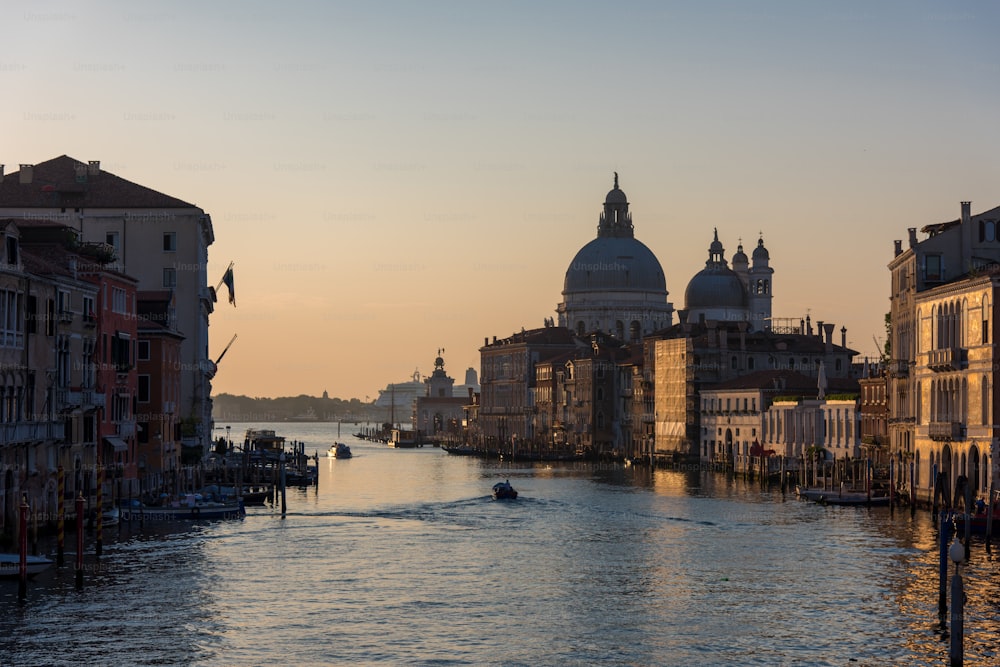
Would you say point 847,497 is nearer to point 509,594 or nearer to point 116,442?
point 116,442

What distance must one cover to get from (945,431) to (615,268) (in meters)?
121

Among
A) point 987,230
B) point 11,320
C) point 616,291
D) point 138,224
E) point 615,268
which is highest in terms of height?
point 615,268

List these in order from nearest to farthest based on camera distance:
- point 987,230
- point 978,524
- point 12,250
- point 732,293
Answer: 1. point 12,250
2. point 978,524
3. point 987,230
4. point 732,293

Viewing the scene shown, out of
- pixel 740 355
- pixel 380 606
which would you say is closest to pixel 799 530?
pixel 380 606

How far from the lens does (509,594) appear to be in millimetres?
40031

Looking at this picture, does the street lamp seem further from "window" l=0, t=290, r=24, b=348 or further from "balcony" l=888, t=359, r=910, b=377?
"balcony" l=888, t=359, r=910, b=377

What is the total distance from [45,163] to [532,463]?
61657 millimetres

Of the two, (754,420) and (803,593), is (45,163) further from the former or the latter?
(803,593)

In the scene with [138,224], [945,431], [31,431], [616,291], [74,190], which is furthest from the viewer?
[616,291]

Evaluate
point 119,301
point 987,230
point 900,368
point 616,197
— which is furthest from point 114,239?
point 616,197

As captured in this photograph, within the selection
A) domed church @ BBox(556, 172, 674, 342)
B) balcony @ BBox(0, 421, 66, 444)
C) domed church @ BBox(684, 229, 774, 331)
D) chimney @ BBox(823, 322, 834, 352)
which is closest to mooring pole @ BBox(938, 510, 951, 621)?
balcony @ BBox(0, 421, 66, 444)

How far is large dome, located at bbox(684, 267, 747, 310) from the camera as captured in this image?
164000 mm

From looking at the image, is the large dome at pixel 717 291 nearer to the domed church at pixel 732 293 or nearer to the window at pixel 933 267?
the domed church at pixel 732 293

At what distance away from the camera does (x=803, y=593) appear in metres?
40.0
